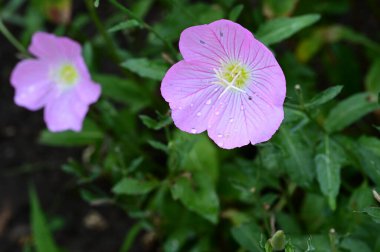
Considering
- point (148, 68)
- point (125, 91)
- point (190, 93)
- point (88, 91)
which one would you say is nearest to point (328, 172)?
point (190, 93)

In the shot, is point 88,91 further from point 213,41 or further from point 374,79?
point 374,79

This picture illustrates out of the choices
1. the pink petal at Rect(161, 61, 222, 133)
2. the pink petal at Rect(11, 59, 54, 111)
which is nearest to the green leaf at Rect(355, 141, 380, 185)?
the pink petal at Rect(161, 61, 222, 133)

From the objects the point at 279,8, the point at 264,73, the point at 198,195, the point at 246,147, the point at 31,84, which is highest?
the point at 264,73

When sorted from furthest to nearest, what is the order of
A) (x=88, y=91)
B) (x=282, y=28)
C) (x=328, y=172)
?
(x=88, y=91) < (x=282, y=28) < (x=328, y=172)

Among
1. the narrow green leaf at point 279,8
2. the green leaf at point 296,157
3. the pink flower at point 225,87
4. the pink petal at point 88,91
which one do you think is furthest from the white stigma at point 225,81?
the narrow green leaf at point 279,8

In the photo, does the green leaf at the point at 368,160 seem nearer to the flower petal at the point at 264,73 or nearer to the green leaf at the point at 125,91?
the flower petal at the point at 264,73

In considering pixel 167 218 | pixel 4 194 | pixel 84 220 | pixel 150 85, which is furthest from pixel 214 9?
pixel 4 194

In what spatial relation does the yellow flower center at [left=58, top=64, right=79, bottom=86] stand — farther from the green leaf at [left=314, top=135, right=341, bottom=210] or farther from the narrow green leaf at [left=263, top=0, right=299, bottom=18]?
the green leaf at [left=314, top=135, right=341, bottom=210]

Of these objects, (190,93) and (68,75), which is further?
(68,75)
